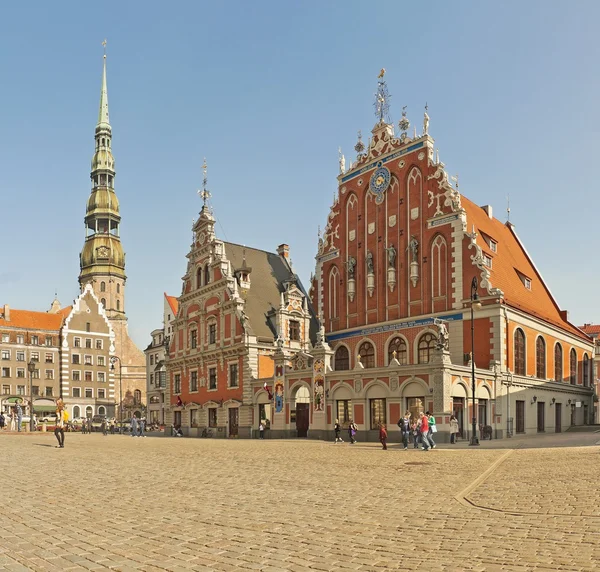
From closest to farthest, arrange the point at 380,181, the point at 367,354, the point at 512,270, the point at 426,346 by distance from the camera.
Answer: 1. the point at 426,346
2. the point at 367,354
3. the point at 512,270
4. the point at 380,181

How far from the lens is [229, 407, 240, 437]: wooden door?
49.4 meters

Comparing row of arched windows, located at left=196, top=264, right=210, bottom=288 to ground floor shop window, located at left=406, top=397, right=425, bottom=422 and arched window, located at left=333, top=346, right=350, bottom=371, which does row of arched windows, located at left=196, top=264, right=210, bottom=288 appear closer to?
arched window, located at left=333, top=346, right=350, bottom=371

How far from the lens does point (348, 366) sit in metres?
47.2

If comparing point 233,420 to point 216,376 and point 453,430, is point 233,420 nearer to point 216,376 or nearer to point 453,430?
point 216,376

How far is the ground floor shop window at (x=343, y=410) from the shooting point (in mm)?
39906

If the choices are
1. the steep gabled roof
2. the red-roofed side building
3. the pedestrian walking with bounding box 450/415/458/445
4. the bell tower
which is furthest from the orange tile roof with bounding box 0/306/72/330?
the pedestrian walking with bounding box 450/415/458/445

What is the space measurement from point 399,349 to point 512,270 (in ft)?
32.9

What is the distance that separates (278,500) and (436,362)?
22.2 m

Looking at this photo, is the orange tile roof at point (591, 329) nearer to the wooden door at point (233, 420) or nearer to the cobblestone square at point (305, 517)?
the wooden door at point (233, 420)

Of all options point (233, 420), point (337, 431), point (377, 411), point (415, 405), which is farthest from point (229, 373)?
point (415, 405)

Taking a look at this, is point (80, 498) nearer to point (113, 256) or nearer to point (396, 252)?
point (396, 252)

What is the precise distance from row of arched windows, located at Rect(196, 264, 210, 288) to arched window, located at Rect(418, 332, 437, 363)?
20.0 metres

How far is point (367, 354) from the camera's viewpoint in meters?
45.7

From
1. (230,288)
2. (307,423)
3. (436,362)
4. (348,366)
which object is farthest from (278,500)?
(230,288)
